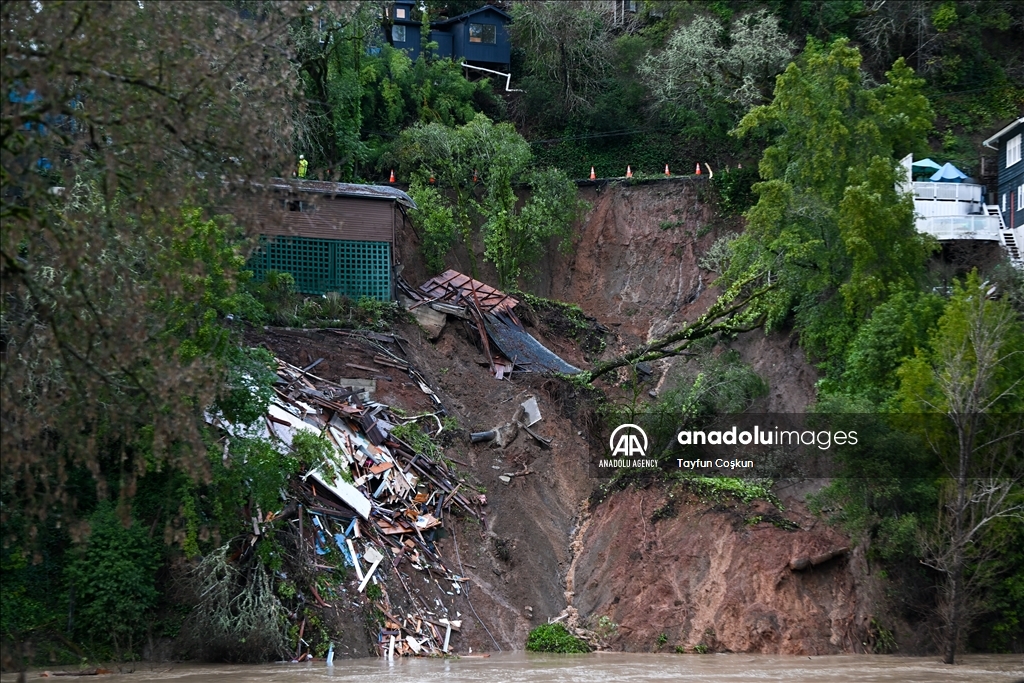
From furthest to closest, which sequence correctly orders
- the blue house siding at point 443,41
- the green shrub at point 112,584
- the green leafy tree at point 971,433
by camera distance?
the blue house siding at point 443,41 → the green leafy tree at point 971,433 → the green shrub at point 112,584

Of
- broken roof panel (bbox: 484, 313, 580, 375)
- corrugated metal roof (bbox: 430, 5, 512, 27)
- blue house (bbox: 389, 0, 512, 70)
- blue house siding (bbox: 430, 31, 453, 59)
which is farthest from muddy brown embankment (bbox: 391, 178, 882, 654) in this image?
corrugated metal roof (bbox: 430, 5, 512, 27)

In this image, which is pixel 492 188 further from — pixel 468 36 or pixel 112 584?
pixel 112 584

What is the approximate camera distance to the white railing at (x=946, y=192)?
34.3m

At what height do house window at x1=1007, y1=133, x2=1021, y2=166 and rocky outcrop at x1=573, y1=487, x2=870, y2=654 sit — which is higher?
house window at x1=1007, y1=133, x2=1021, y2=166

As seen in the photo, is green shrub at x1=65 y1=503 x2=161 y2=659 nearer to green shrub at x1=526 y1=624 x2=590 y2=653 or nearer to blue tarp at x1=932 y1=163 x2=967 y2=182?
green shrub at x1=526 y1=624 x2=590 y2=653

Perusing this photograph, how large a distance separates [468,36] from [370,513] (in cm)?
3030

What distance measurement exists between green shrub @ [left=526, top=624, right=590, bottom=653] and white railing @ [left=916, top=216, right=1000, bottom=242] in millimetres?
17882

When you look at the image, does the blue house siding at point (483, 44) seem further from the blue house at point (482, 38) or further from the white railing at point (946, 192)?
the white railing at point (946, 192)

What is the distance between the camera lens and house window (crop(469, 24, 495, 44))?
1868 inches

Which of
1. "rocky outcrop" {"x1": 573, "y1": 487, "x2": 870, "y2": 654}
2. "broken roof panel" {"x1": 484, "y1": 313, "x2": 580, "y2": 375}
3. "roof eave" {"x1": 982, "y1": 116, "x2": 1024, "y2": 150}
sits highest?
"roof eave" {"x1": 982, "y1": 116, "x2": 1024, "y2": 150}

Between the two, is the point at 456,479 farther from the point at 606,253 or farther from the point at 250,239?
the point at 606,253

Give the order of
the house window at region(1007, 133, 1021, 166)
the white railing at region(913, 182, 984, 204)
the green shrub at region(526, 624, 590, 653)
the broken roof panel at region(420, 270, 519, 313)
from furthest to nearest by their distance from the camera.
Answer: the house window at region(1007, 133, 1021, 166), the white railing at region(913, 182, 984, 204), the broken roof panel at region(420, 270, 519, 313), the green shrub at region(526, 624, 590, 653)

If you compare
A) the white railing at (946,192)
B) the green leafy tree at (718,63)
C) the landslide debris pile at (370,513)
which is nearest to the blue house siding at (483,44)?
the green leafy tree at (718,63)

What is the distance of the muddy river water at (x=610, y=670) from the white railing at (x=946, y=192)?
57.0 ft
